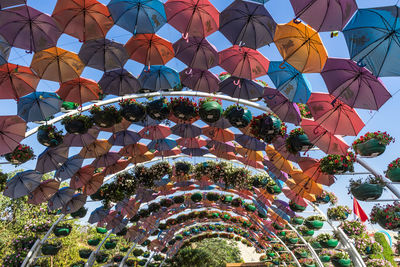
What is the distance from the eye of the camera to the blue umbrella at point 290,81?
6.56m

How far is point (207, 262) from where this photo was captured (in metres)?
42.3

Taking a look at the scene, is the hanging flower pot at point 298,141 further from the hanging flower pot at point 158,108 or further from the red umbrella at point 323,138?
the hanging flower pot at point 158,108

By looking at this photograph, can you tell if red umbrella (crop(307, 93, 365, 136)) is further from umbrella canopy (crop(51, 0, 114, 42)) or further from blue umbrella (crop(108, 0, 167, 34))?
umbrella canopy (crop(51, 0, 114, 42))

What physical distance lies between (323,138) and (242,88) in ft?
9.35

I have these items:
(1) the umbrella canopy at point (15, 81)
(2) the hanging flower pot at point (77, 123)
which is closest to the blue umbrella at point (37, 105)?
(2) the hanging flower pot at point (77, 123)

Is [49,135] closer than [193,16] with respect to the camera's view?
No

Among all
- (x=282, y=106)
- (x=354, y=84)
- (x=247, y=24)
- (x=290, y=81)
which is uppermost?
(x=282, y=106)

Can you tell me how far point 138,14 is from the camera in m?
5.55

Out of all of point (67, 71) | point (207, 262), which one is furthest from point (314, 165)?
point (207, 262)

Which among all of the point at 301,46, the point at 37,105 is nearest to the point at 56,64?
the point at 37,105

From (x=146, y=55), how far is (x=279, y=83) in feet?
12.1

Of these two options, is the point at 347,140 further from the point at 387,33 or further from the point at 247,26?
the point at 247,26

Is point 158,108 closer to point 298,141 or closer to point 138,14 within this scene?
point 138,14

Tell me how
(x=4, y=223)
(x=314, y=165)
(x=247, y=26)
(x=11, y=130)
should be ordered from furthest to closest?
(x=4, y=223) → (x=314, y=165) → (x=11, y=130) → (x=247, y=26)
